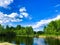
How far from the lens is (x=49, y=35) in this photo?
11000 centimetres

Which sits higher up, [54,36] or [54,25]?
[54,25]

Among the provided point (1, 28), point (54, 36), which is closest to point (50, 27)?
point (54, 36)

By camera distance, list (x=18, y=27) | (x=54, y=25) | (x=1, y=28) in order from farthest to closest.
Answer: (x=18, y=27) < (x=1, y=28) < (x=54, y=25)

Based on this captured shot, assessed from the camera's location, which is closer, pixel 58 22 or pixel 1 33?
pixel 58 22

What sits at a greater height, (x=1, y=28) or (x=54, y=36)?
(x=1, y=28)

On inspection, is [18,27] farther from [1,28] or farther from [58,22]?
[58,22]

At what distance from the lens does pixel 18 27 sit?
194 metres

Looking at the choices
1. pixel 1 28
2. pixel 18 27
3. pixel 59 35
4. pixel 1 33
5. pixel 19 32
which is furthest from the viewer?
pixel 18 27

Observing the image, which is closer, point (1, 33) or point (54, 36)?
point (54, 36)

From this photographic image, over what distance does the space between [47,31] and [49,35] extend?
6.95m

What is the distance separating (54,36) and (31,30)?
70.0 m

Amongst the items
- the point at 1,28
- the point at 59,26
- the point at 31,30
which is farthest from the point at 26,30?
the point at 59,26

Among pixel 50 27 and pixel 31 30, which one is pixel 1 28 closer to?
pixel 31 30

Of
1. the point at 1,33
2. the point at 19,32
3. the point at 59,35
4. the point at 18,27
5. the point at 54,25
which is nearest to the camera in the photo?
the point at 59,35
